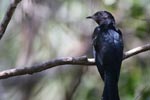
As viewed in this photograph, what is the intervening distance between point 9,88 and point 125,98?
3.29 feet

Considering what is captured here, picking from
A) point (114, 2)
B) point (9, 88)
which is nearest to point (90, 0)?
point (114, 2)

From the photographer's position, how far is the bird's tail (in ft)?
11.0

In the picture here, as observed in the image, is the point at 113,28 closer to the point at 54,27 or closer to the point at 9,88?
the point at 54,27

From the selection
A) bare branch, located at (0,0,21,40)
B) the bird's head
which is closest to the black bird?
the bird's head

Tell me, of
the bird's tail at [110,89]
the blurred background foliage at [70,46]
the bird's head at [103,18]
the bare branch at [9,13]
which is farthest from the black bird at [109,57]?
the bare branch at [9,13]

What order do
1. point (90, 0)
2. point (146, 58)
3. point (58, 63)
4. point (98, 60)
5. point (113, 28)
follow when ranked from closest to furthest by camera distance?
point (58, 63), point (98, 60), point (113, 28), point (90, 0), point (146, 58)

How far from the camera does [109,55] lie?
3.53 meters

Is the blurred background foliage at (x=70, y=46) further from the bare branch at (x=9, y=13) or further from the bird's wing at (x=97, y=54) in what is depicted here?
the bare branch at (x=9, y=13)

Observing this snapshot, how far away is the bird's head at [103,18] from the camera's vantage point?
13.0 ft

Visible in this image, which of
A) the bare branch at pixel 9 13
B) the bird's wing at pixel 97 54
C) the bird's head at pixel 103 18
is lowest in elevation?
the bird's wing at pixel 97 54

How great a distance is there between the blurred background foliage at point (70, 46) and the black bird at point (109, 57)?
A: 0.90ft

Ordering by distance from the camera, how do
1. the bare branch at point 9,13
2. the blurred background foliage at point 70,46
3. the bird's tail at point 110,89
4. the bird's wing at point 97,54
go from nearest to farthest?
the bare branch at point 9,13 < the bird's tail at point 110,89 < the bird's wing at point 97,54 < the blurred background foliage at point 70,46

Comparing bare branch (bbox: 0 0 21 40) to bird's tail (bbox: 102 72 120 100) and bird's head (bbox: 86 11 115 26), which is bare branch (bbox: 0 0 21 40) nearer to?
bird's tail (bbox: 102 72 120 100)

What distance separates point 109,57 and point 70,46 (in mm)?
654
